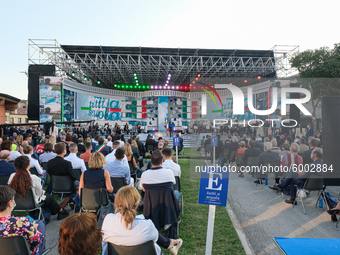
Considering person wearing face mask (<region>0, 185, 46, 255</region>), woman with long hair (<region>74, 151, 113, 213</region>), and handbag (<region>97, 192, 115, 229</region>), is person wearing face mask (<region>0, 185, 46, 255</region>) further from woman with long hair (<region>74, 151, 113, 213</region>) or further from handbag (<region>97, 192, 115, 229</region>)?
woman with long hair (<region>74, 151, 113, 213</region>)

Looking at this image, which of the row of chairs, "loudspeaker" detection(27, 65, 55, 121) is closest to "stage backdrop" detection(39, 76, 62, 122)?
"loudspeaker" detection(27, 65, 55, 121)

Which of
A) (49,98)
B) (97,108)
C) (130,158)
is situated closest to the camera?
(130,158)

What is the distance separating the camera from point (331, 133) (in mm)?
2678

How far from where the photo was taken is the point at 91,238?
1.35 meters

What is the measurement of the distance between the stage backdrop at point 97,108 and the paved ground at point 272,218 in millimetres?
20666

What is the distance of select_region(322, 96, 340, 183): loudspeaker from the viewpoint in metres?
2.63

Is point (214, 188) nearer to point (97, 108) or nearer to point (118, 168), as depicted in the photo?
point (118, 168)

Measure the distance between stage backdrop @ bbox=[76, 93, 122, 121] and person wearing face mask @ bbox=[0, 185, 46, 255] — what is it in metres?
22.2

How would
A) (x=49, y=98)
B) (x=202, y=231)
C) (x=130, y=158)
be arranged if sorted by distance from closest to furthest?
(x=202, y=231)
(x=130, y=158)
(x=49, y=98)

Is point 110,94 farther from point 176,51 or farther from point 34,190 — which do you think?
point 34,190

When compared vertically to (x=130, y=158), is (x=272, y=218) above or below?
below

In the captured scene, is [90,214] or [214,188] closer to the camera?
[90,214]

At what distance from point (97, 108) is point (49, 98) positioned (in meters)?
7.39

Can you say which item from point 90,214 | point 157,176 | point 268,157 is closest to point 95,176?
point 157,176
